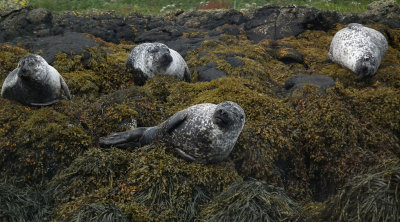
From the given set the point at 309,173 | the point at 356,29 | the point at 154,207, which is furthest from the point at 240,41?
the point at 154,207

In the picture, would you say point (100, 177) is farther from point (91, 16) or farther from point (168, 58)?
point (91, 16)

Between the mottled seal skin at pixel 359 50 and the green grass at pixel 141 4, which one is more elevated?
the mottled seal skin at pixel 359 50

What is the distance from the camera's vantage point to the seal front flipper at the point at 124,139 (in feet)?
17.9

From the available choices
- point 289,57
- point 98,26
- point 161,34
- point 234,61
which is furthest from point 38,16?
point 289,57

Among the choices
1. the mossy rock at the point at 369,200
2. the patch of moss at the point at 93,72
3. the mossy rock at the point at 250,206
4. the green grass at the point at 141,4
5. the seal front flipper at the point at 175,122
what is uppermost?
the mossy rock at the point at 369,200

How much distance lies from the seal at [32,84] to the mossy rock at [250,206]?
2967 millimetres

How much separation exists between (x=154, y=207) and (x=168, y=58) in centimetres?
370

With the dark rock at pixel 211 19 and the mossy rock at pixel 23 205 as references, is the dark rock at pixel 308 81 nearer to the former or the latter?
the dark rock at pixel 211 19

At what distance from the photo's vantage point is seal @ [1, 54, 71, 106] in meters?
5.93

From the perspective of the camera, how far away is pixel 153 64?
7648 mm

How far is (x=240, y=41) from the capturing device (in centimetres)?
989

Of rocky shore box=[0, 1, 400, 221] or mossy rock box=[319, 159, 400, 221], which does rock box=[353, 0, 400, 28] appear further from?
mossy rock box=[319, 159, 400, 221]

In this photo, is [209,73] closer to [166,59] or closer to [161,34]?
[166,59]

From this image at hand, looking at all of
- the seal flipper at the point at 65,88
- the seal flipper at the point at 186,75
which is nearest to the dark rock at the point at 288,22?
the seal flipper at the point at 186,75
